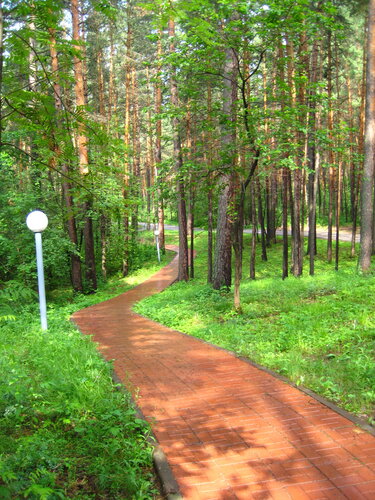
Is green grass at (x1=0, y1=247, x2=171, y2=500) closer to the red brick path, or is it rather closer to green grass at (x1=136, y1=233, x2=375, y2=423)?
the red brick path

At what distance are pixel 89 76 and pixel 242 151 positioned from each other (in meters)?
19.9

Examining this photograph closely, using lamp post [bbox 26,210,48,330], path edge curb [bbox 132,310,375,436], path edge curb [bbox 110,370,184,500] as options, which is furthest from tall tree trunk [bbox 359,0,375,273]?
path edge curb [bbox 110,370,184,500]

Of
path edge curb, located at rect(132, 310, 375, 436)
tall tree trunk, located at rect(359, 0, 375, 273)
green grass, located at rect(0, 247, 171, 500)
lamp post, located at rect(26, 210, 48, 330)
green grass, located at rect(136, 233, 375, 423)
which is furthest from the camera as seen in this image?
tall tree trunk, located at rect(359, 0, 375, 273)

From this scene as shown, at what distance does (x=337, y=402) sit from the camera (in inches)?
188

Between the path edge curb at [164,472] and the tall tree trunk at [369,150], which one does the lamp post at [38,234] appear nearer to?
the path edge curb at [164,472]

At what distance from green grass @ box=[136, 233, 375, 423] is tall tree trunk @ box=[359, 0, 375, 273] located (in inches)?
108

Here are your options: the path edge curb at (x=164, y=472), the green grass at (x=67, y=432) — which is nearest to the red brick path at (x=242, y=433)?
the path edge curb at (x=164, y=472)

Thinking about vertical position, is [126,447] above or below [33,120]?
below

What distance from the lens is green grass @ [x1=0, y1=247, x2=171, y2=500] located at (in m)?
3.17

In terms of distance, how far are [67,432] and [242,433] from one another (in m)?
1.82

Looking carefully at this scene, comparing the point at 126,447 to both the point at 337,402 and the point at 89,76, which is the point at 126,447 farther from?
the point at 89,76

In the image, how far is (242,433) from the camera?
4109 mm

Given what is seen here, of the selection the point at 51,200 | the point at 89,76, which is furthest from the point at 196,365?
the point at 89,76

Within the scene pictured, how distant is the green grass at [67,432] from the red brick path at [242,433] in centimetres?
37
